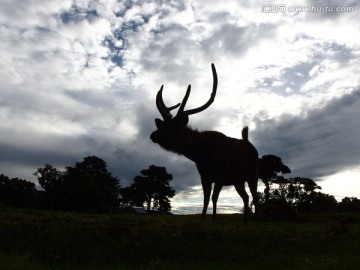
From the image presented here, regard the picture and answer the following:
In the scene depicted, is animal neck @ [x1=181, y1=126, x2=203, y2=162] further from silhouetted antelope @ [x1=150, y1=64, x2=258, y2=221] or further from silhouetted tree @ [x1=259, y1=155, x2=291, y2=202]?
silhouetted tree @ [x1=259, y1=155, x2=291, y2=202]

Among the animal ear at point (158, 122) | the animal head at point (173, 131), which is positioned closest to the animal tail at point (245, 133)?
the animal head at point (173, 131)

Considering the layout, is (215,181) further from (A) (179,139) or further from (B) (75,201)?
(B) (75,201)

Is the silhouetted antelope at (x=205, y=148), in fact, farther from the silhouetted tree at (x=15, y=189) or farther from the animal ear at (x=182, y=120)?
the silhouetted tree at (x=15, y=189)

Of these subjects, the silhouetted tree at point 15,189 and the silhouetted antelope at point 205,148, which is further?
the silhouetted tree at point 15,189

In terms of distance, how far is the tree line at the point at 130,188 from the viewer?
35125mm

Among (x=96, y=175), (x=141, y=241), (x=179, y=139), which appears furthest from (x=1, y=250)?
(x=96, y=175)

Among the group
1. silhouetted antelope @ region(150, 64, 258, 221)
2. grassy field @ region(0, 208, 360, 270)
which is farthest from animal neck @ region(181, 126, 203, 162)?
grassy field @ region(0, 208, 360, 270)

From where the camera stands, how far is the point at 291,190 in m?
58.8

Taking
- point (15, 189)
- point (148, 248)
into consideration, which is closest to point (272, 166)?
point (15, 189)

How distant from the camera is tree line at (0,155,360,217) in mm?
35125

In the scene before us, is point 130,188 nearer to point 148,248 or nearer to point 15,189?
point 15,189

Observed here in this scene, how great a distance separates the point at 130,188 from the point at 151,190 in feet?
12.8

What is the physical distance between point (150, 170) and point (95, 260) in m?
65.7

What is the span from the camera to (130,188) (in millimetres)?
69938
